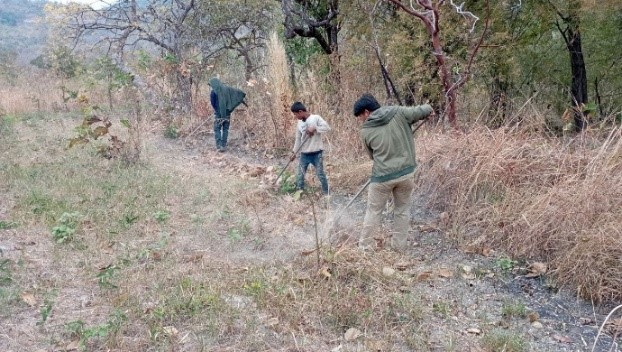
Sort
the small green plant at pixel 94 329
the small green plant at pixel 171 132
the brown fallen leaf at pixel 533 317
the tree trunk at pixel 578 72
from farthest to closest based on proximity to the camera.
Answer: the small green plant at pixel 171 132
the tree trunk at pixel 578 72
the brown fallen leaf at pixel 533 317
the small green plant at pixel 94 329

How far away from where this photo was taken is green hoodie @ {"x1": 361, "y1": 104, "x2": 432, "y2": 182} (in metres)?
4.59

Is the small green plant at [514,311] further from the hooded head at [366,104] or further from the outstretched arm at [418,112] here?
the hooded head at [366,104]

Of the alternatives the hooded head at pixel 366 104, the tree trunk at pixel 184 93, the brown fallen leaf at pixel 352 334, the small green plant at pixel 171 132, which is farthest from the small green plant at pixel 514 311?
the tree trunk at pixel 184 93

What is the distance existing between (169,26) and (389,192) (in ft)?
26.4

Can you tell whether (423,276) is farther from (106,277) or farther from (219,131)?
(219,131)

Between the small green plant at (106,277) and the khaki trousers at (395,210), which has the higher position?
the khaki trousers at (395,210)

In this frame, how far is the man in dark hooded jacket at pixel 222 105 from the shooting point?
30.2ft

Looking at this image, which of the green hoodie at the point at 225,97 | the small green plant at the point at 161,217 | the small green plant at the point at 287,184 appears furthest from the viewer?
the green hoodie at the point at 225,97

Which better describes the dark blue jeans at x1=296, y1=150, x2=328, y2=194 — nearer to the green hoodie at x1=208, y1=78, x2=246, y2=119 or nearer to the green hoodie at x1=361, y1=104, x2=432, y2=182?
the green hoodie at x1=361, y1=104, x2=432, y2=182

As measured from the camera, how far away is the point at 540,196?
15.2 feet

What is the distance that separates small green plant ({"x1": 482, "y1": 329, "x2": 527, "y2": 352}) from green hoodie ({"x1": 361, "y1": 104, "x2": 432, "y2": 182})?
1691 mm

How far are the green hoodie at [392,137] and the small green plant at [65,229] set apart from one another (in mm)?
2865

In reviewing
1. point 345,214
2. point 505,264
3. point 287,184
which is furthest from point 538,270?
point 287,184

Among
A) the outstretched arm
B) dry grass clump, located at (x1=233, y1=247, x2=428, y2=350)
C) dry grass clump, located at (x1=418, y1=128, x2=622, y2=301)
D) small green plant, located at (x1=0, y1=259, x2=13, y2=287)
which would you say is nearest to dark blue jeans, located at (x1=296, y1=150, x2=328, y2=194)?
dry grass clump, located at (x1=418, y1=128, x2=622, y2=301)
